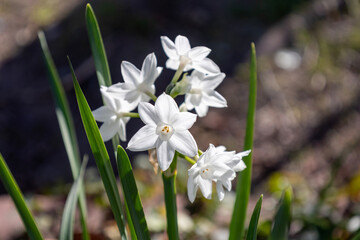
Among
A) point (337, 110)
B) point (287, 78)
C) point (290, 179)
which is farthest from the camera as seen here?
point (287, 78)

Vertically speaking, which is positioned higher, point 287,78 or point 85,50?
point 85,50

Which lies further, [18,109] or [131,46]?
[131,46]

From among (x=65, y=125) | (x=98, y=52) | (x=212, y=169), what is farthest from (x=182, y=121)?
(x=65, y=125)

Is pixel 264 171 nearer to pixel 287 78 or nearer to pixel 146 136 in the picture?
pixel 287 78

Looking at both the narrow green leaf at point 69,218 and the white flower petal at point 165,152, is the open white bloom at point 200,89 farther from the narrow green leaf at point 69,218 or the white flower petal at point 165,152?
the narrow green leaf at point 69,218

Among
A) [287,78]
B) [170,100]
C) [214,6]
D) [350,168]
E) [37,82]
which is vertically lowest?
[350,168]

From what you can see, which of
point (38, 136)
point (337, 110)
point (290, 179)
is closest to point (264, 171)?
point (290, 179)
